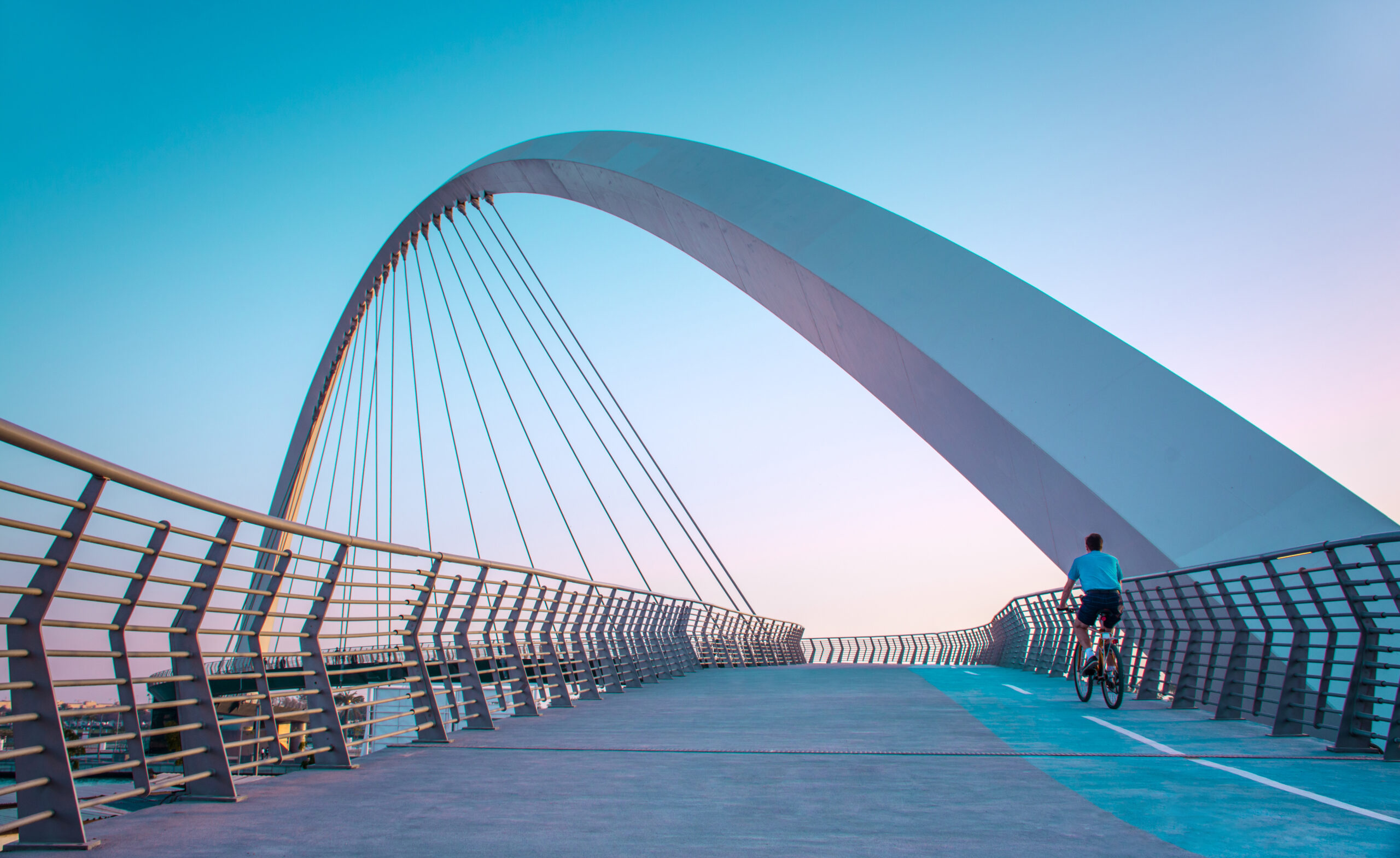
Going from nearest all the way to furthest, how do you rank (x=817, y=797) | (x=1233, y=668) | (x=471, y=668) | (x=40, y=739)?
(x=40, y=739), (x=817, y=797), (x=471, y=668), (x=1233, y=668)

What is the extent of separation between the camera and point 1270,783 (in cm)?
431

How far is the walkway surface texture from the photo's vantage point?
3025 millimetres

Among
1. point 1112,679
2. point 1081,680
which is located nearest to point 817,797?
point 1112,679

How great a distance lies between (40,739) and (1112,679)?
7.75 metres

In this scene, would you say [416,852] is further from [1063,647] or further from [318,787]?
[1063,647]

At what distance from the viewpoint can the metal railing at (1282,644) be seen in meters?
5.27

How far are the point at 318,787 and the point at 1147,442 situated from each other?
9.29 metres

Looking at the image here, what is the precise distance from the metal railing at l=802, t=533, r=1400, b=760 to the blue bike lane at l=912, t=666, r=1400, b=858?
0.22 metres

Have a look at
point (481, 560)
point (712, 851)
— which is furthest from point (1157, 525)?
point (712, 851)

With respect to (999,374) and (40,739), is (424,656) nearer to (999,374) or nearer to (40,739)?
(40,739)

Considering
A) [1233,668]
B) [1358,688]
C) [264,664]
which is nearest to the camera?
[264,664]

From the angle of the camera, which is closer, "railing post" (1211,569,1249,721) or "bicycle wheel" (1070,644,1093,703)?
"railing post" (1211,569,1249,721)

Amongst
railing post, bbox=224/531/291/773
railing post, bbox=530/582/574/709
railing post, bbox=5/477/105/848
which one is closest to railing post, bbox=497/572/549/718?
railing post, bbox=530/582/574/709

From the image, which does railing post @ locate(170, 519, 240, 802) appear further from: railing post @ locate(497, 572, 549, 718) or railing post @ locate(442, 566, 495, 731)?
railing post @ locate(497, 572, 549, 718)
